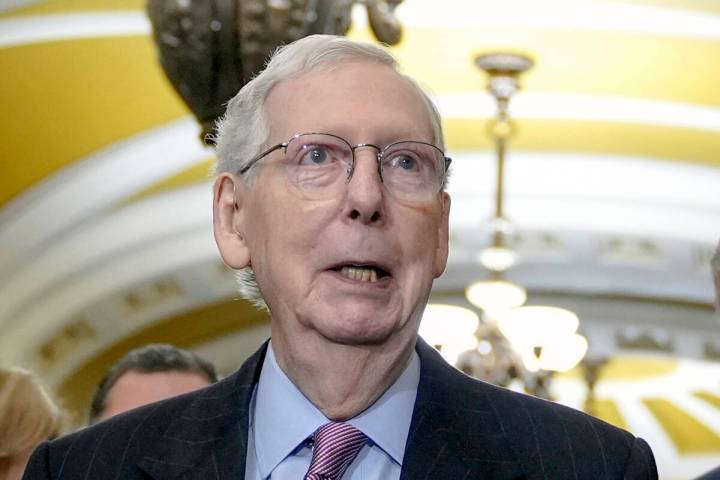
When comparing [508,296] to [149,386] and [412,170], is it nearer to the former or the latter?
[149,386]

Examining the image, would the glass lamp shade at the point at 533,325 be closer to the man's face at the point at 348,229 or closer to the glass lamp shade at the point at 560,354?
the glass lamp shade at the point at 560,354

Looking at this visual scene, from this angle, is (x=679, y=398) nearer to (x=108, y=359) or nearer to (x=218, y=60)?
(x=108, y=359)

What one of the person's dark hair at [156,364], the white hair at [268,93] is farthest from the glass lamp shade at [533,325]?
the white hair at [268,93]

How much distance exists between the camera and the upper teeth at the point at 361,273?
227 centimetres

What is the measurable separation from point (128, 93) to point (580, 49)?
2.99 meters

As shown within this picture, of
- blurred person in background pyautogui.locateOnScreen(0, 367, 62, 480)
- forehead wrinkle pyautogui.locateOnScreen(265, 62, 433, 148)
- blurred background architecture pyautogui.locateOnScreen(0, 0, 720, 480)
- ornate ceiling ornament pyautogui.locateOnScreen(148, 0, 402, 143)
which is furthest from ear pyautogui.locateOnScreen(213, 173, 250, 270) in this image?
blurred background architecture pyautogui.locateOnScreen(0, 0, 720, 480)

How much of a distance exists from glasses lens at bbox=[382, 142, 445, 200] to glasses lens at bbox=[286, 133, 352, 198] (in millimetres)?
65

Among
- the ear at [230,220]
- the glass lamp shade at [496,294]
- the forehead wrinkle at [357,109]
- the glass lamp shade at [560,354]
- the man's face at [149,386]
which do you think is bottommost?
the glass lamp shade at [560,354]

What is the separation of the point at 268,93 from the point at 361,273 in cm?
37

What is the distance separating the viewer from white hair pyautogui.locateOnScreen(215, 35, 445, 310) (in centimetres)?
244

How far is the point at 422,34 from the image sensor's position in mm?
9867

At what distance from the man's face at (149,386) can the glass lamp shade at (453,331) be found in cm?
666

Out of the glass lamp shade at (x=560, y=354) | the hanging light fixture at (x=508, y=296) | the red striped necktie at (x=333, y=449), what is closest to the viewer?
the red striped necktie at (x=333, y=449)

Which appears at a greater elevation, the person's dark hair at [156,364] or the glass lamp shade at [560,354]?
the person's dark hair at [156,364]
